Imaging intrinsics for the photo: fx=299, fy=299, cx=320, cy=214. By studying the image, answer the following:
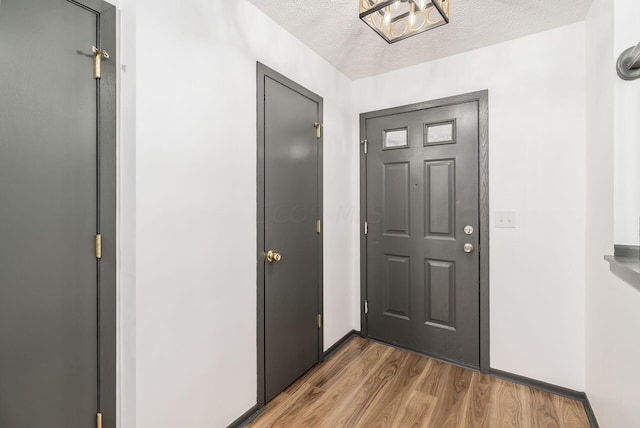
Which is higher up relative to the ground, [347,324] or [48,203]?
[48,203]

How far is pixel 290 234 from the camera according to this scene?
7.05 ft

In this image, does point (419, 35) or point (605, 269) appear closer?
point (605, 269)

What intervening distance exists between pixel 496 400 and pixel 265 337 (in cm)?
158

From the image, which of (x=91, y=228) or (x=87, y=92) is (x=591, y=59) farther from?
(x=91, y=228)

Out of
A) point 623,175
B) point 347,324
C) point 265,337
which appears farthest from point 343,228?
point 623,175

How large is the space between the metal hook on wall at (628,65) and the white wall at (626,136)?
0.05 metres

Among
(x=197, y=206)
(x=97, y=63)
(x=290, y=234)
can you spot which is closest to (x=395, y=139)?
(x=290, y=234)

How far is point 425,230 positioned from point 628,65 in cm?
155

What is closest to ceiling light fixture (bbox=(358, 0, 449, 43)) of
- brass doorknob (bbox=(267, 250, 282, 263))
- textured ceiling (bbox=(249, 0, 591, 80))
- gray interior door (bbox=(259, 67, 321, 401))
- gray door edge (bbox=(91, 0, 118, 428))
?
textured ceiling (bbox=(249, 0, 591, 80))

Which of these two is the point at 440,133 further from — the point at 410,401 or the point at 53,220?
the point at 53,220

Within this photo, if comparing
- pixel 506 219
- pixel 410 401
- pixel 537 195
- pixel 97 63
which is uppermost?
pixel 97 63

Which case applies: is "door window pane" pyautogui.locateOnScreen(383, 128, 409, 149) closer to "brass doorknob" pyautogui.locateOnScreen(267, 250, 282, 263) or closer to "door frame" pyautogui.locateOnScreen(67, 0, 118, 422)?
"brass doorknob" pyautogui.locateOnScreen(267, 250, 282, 263)

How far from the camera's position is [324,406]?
1936 mm

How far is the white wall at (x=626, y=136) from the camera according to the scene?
136cm
